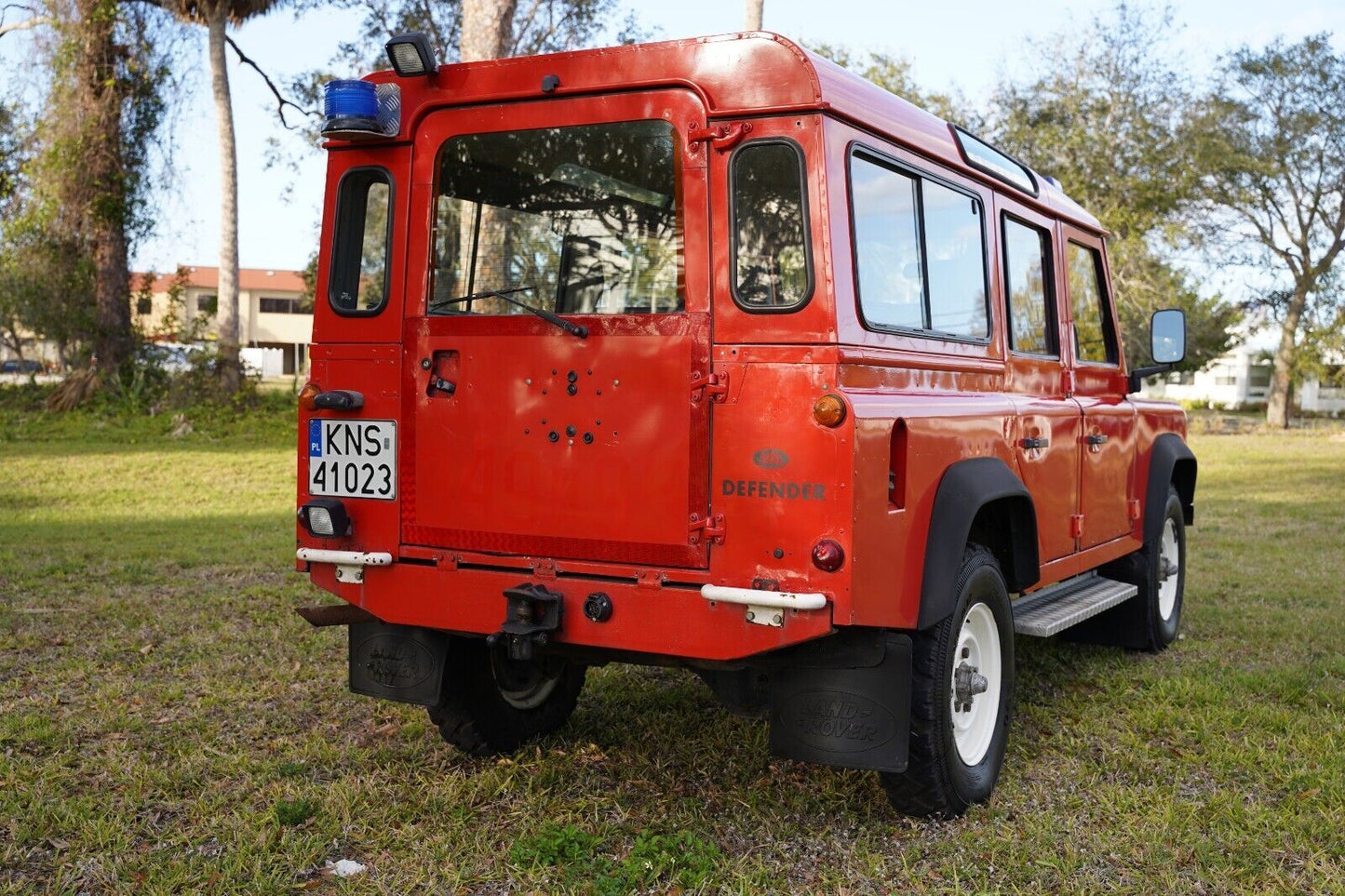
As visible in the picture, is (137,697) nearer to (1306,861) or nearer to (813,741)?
(813,741)

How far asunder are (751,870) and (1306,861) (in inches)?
67.6

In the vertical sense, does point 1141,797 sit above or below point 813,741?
below

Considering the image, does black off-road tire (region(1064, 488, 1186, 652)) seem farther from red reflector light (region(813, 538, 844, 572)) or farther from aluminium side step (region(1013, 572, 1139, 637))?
red reflector light (region(813, 538, 844, 572))

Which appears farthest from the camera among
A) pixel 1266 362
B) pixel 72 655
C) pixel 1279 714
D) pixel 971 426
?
pixel 1266 362

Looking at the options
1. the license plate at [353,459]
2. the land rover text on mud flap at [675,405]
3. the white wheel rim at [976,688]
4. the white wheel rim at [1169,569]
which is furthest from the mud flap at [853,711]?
the white wheel rim at [1169,569]

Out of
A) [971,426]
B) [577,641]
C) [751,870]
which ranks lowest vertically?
[751,870]

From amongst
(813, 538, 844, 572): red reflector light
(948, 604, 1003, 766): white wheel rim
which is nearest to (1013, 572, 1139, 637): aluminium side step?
(948, 604, 1003, 766): white wheel rim

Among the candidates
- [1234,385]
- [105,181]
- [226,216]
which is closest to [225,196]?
[226,216]

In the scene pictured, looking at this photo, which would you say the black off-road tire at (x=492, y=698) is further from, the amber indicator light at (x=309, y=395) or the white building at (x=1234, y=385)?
the white building at (x=1234, y=385)

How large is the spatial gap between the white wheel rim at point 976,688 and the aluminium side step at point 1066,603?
268 mm

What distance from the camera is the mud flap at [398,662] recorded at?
4.41 meters

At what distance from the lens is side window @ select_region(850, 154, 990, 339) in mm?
4000

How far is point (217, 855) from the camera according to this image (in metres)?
3.86

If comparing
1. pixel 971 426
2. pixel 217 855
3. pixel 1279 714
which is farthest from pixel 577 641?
pixel 1279 714
